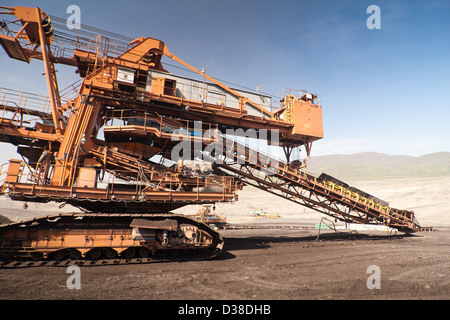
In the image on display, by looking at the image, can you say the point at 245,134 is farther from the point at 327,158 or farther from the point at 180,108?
the point at 327,158

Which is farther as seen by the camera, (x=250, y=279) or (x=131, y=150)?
(x=131, y=150)

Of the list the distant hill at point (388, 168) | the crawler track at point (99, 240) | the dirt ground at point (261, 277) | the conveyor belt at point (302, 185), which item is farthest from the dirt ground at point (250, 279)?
the distant hill at point (388, 168)

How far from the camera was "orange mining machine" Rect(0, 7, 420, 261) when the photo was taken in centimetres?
786

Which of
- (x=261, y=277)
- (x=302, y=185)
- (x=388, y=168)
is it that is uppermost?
(x=388, y=168)

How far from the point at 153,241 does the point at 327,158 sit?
208 meters

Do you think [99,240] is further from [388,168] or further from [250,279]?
[388,168]

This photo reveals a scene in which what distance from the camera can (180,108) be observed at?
11.0 meters

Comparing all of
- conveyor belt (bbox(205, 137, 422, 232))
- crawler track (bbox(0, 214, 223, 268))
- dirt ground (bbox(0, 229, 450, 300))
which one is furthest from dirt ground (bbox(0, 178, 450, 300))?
conveyor belt (bbox(205, 137, 422, 232))

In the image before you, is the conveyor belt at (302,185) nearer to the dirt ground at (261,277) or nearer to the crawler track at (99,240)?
the dirt ground at (261,277)

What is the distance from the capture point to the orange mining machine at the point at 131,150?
309 inches

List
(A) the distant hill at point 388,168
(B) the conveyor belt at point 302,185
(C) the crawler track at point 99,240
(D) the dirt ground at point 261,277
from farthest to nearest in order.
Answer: (A) the distant hill at point 388,168
(B) the conveyor belt at point 302,185
(C) the crawler track at point 99,240
(D) the dirt ground at point 261,277

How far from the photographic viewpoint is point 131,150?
34.3 ft

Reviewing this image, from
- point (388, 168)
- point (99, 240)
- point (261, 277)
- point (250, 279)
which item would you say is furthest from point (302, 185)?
point (388, 168)
